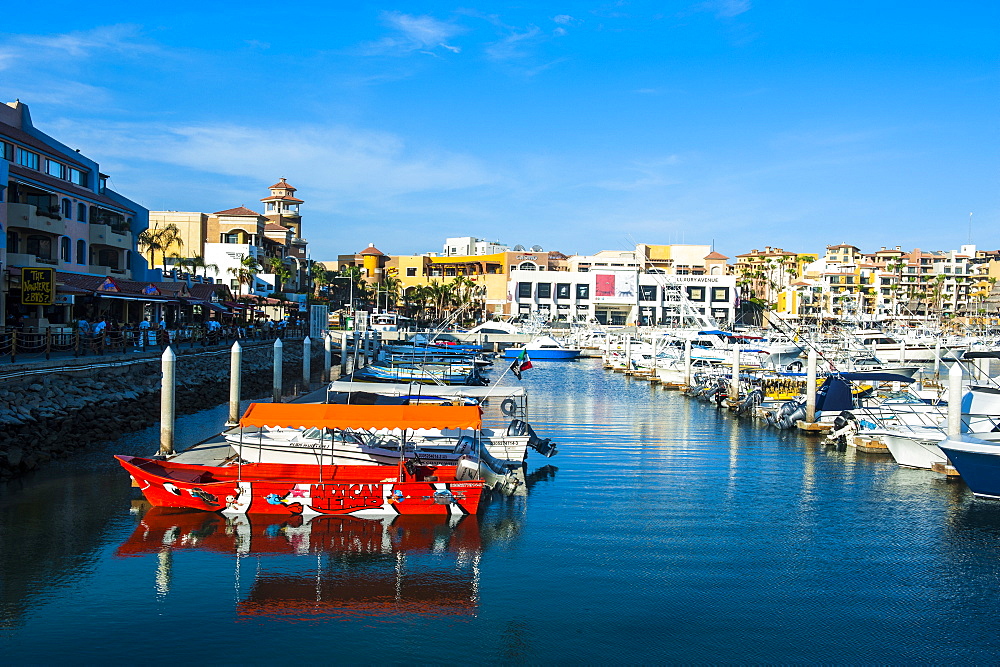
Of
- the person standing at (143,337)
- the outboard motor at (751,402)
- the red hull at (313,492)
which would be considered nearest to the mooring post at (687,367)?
the outboard motor at (751,402)

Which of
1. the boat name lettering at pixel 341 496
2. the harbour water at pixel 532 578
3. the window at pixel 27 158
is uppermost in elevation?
the window at pixel 27 158

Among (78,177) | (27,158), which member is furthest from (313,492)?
(78,177)

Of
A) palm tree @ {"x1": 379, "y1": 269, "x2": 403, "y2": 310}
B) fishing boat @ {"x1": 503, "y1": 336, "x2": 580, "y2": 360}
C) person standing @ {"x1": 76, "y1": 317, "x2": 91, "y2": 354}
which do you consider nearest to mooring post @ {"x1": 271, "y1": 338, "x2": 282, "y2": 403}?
person standing @ {"x1": 76, "y1": 317, "x2": 91, "y2": 354}

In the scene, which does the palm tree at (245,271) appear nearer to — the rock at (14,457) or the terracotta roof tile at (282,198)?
the terracotta roof tile at (282,198)

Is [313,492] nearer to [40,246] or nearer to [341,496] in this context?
[341,496]

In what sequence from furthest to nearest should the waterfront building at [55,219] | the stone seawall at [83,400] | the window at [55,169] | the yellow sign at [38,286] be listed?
the window at [55,169] → the waterfront building at [55,219] → the yellow sign at [38,286] → the stone seawall at [83,400]

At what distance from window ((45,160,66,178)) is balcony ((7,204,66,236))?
5.29 m

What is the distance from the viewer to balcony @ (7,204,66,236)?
135 ft

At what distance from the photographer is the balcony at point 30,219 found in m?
41.2

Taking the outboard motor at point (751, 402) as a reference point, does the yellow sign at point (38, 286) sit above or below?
above

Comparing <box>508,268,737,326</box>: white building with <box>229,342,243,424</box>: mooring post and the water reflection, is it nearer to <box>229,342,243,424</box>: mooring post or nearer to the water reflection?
<box>229,342,243,424</box>: mooring post

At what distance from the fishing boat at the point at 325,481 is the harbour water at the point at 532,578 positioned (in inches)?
21.0

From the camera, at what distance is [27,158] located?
44.9m

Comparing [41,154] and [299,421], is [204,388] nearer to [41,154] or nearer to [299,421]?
[41,154]
